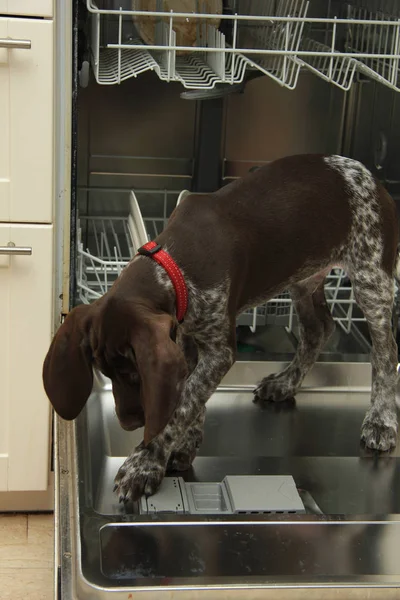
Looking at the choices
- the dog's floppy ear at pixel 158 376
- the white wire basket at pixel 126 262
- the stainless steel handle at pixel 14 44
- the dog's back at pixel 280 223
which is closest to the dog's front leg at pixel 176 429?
the dog's back at pixel 280 223

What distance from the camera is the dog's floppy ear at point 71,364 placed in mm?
1410

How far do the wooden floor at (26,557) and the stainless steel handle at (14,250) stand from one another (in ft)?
2.14

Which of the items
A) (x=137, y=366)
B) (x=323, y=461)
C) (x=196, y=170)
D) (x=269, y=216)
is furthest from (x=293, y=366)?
(x=137, y=366)

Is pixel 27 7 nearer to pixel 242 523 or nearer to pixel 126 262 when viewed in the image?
pixel 126 262

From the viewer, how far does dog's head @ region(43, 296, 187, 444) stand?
1285 millimetres

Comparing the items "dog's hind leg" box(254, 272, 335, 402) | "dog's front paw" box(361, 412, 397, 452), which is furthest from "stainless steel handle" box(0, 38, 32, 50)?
"dog's front paw" box(361, 412, 397, 452)

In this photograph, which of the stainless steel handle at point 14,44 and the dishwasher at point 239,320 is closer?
the dishwasher at point 239,320

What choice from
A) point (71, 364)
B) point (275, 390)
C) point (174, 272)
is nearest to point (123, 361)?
point (71, 364)

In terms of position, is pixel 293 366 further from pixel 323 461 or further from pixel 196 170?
pixel 196 170

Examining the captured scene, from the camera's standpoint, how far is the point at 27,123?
171 centimetres

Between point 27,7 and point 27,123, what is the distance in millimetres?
207

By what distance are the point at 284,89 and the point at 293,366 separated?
697 millimetres

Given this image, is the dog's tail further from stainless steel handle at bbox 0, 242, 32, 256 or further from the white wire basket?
stainless steel handle at bbox 0, 242, 32, 256

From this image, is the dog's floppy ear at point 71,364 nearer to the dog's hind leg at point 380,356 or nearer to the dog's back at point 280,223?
the dog's back at point 280,223
